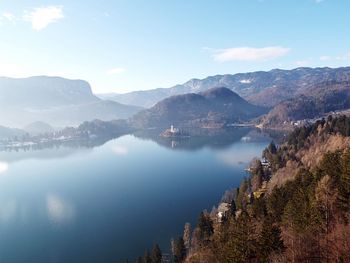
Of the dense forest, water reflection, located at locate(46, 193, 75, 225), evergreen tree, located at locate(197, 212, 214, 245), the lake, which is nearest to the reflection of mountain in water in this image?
the lake

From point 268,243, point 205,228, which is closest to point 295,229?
point 268,243

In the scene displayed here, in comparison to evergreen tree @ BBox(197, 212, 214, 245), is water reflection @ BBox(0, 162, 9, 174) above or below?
below

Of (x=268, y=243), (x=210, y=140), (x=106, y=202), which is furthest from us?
(x=210, y=140)

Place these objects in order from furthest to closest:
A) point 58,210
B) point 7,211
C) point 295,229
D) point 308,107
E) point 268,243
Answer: point 308,107, point 7,211, point 58,210, point 295,229, point 268,243

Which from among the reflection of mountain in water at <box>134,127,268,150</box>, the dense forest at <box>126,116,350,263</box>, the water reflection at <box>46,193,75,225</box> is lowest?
the water reflection at <box>46,193,75,225</box>

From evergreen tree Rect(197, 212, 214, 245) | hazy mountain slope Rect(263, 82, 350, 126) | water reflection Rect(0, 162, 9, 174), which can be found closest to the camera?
evergreen tree Rect(197, 212, 214, 245)

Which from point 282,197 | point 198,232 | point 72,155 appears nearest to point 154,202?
point 198,232

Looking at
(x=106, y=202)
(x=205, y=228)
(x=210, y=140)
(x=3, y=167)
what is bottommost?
(x=106, y=202)

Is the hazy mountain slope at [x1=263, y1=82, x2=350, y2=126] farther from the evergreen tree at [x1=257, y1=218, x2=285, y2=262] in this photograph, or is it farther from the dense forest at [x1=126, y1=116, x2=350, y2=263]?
the evergreen tree at [x1=257, y1=218, x2=285, y2=262]

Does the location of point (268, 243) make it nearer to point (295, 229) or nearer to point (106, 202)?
point (295, 229)
